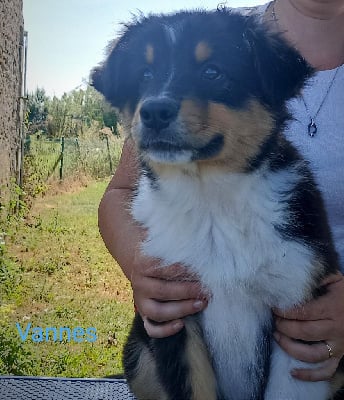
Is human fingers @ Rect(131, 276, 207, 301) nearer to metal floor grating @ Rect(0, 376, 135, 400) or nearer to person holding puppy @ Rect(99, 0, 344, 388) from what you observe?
person holding puppy @ Rect(99, 0, 344, 388)

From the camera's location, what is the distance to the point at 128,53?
1946 millimetres

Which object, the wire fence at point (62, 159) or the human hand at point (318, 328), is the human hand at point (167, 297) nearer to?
the human hand at point (318, 328)

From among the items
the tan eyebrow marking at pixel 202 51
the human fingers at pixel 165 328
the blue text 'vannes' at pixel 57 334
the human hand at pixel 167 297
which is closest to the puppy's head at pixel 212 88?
the tan eyebrow marking at pixel 202 51

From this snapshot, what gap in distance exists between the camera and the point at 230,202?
5.90 ft

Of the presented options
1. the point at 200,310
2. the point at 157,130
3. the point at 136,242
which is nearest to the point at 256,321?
the point at 200,310

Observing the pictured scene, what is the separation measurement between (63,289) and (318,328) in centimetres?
130

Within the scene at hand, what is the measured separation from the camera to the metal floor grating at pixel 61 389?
228cm

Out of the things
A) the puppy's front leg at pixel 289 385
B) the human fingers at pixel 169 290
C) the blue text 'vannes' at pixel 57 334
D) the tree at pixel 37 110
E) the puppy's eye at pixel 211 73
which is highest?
the puppy's eye at pixel 211 73

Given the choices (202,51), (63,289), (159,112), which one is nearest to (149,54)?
(202,51)

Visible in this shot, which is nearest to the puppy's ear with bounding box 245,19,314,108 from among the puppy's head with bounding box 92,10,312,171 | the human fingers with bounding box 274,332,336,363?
the puppy's head with bounding box 92,10,312,171

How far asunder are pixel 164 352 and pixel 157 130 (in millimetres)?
626

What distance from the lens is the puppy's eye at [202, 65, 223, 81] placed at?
5.69ft

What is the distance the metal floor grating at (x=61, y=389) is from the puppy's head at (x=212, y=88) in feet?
3.16

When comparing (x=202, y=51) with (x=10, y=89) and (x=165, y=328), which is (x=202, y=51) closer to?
(x=165, y=328)
